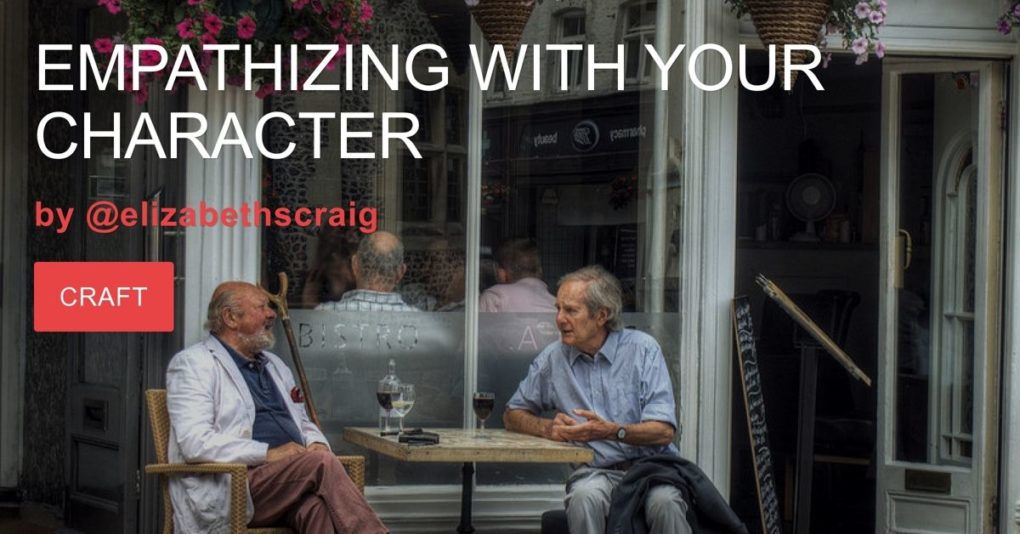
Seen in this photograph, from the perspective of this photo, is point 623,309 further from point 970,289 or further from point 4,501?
point 4,501

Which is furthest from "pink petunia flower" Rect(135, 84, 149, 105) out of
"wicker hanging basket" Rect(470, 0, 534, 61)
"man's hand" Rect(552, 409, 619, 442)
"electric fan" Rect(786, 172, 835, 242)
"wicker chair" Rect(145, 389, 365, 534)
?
"electric fan" Rect(786, 172, 835, 242)

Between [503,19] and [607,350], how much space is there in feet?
4.43

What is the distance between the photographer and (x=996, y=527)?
7.59 meters

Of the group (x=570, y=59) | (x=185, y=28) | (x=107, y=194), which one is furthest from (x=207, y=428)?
(x=570, y=59)

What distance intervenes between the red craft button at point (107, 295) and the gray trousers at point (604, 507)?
174cm

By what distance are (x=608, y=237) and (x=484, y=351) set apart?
2.28 ft

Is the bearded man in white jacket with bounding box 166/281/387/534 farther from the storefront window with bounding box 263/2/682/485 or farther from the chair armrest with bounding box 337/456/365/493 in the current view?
the storefront window with bounding box 263/2/682/485

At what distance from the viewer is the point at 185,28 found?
619 cm

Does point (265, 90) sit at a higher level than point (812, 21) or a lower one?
lower

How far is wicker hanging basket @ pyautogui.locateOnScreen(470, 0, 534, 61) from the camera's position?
22.4 ft

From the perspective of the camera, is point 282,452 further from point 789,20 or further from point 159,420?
point 789,20

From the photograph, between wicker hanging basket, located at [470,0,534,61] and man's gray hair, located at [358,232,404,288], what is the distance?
34.6 inches

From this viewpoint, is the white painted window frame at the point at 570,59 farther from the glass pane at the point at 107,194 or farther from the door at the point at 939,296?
the glass pane at the point at 107,194

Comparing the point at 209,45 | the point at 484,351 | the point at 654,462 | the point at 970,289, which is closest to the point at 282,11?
the point at 209,45
